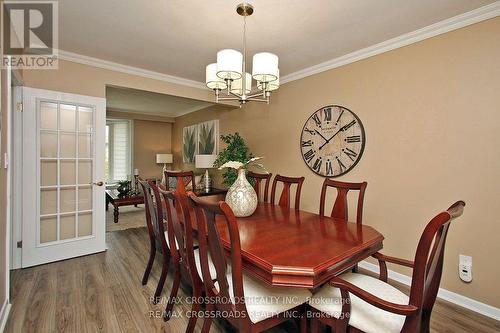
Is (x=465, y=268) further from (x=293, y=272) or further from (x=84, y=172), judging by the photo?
(x=84, y=172)

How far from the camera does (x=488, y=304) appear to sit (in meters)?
1.96

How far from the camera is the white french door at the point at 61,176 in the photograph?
2.69 metres

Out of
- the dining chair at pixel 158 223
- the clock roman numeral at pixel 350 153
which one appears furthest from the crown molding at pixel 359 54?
the dining chair at pixel 158 223

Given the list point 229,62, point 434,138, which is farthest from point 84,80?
point 434,138

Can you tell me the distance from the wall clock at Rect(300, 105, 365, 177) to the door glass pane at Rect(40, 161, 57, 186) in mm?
3130

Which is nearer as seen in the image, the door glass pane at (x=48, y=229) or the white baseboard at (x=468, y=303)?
the white baseboard at (x=468, y=303)

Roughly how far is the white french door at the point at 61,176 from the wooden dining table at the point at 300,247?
86.9 inches

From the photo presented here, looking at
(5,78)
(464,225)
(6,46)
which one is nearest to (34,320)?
(5,78)

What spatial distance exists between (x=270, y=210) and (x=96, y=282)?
186 cm

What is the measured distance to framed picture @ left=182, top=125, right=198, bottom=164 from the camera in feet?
19.6

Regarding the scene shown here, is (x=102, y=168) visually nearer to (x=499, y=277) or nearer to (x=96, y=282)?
(x=96, y=282)

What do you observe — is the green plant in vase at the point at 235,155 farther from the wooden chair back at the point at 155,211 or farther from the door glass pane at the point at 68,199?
the door glass pane at the point at 68,199

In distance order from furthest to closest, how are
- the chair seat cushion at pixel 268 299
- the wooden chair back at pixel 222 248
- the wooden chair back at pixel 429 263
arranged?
the chair seat cushion at pixel 268 299, the wooden chair back at pixel 222 248, the wooden chair back at pixel 429 263

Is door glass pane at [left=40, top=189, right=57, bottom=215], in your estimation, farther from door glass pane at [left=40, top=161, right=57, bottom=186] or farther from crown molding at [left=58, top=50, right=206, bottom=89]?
crown molding at [left=58, top=50, right=206, bottom=89]
